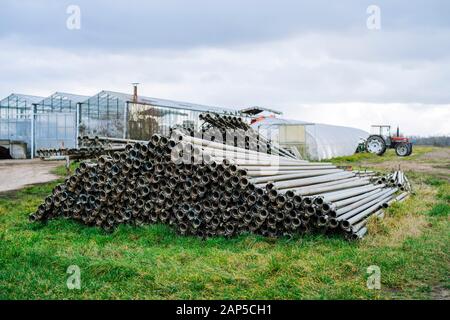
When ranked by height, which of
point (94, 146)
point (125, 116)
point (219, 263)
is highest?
point (125, 116)

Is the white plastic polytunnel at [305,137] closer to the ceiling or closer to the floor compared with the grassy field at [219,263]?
closer to the ceiling

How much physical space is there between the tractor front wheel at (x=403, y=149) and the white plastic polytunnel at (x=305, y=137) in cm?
363

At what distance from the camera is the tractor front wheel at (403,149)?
34469mm

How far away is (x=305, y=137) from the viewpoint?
32.1 metres

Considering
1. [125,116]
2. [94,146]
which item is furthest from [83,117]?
[94,146]

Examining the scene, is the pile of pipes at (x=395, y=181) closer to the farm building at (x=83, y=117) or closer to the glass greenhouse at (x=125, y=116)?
the glass greenhouse at (x=125, y=116)

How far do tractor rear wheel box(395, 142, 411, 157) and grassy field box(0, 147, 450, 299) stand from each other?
24.6 meters

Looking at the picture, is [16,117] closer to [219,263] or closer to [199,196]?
[199,196]

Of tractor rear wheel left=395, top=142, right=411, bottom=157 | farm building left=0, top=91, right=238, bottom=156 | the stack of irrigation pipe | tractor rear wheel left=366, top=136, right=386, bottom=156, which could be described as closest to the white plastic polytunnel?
tractor rear wheel left=366, top=136, right=386, bottom=156

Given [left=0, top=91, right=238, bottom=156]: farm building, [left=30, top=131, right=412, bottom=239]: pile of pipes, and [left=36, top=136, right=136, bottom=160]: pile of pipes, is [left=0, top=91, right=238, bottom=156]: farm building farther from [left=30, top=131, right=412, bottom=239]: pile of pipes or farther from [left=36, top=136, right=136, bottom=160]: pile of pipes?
[left=30, top=131, right=412, bottom=239]: pile of pipes

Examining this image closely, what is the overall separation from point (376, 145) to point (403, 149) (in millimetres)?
1754

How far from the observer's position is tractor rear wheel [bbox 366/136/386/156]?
113 ft

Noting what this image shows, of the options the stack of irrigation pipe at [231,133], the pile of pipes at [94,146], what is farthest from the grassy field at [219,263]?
the pile of pipes at [94,146]
